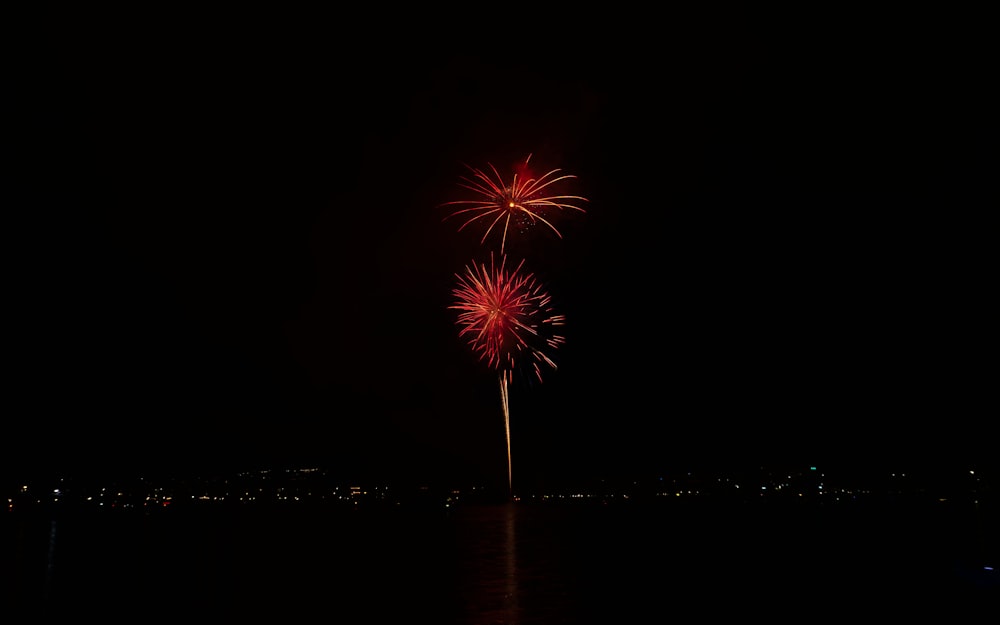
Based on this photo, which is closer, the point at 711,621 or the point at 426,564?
the point at 711,621

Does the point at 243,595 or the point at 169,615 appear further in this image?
the point at 243,595

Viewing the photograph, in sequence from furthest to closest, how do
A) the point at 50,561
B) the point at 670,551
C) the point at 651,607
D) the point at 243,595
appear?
the point at 670,551 < the point at 50,561 < the point at 243,595 < the point at 651,607

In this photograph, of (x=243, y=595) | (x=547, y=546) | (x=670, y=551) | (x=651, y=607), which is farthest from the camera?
(x=547, y=546)

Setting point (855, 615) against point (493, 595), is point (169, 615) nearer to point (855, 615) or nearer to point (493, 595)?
point (493, 595)

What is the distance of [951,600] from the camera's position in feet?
67.4

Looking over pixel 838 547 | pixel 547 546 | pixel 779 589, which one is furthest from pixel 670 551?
pixel 779 589

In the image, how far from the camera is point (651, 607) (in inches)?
742

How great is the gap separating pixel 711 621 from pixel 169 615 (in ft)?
37.5

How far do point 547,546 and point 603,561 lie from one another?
34.2ft

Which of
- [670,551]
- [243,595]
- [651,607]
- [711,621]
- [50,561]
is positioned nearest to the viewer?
[711,621]

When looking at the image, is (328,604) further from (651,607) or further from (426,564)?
(426,564)

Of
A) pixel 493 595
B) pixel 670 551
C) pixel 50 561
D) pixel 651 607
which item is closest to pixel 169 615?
pixel 493 595

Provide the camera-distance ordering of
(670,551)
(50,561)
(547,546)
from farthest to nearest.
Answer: (547,546)
(670,551)
(50,561)

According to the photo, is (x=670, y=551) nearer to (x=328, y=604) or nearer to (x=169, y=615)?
(x=328, y=604)
